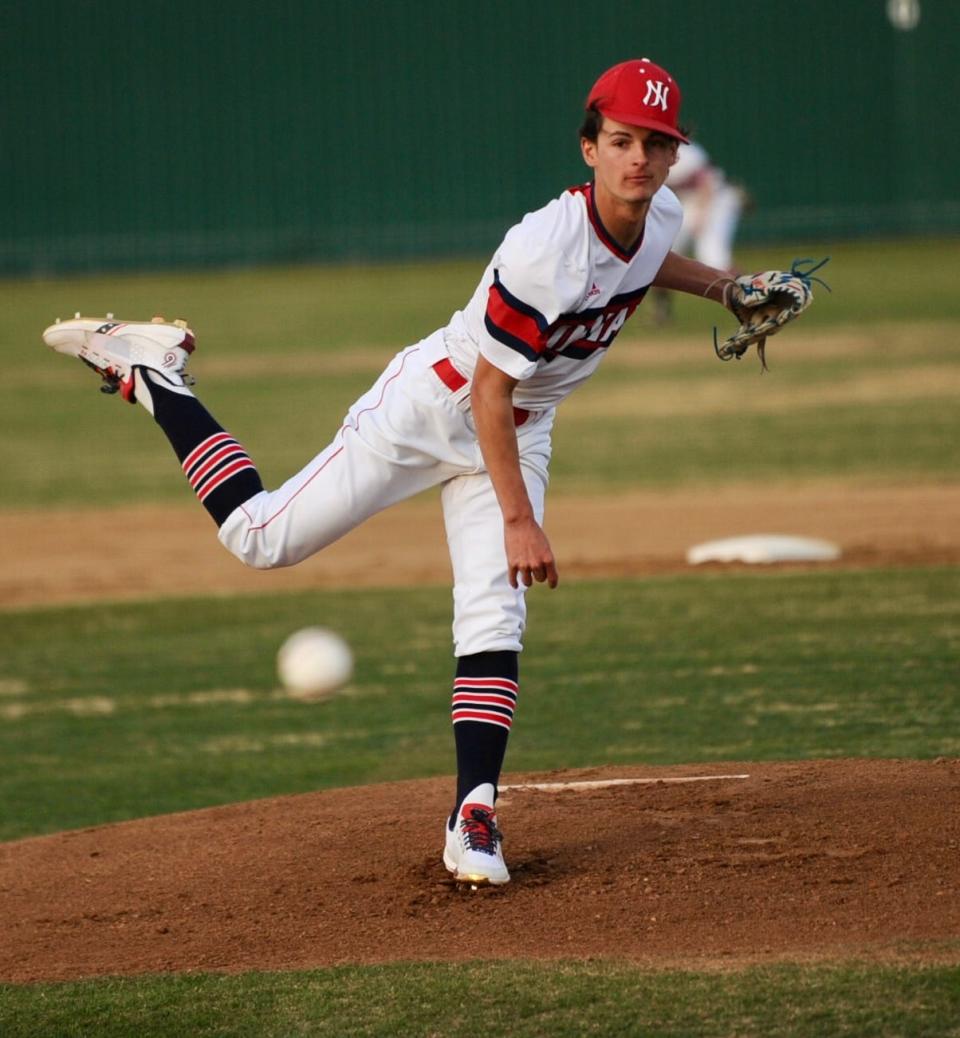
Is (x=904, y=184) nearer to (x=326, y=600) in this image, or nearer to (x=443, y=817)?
(x=326, y=600)

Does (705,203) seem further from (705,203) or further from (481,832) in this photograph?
(481,832)

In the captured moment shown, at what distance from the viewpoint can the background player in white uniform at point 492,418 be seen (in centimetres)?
373

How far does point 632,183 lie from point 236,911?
1827 millimetres

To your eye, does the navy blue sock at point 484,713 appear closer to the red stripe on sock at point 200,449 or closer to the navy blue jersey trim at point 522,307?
the navy blue jersey trim at point 522,307

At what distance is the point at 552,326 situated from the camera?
3816 mm

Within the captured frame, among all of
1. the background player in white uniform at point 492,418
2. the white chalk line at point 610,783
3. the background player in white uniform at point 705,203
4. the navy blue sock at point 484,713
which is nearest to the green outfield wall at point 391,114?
the background player in white uniform at point 705,203

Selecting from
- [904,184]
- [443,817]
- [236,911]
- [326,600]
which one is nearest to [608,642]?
[326,600]

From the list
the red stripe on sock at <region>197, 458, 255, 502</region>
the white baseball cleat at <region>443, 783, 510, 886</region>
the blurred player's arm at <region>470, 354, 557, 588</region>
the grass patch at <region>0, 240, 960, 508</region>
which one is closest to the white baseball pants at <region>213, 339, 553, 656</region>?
the red stripe on sock at <region>197, 458, 255, 502</region>

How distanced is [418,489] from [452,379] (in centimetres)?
29

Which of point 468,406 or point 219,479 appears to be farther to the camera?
point 219,479

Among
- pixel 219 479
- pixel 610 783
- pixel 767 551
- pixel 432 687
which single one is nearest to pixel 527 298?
pixel 219 479

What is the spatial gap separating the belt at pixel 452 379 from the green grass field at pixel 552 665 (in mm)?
1330

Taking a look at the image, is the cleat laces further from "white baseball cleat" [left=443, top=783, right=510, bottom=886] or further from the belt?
the belt

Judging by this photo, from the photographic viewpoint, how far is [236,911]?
3939mm
